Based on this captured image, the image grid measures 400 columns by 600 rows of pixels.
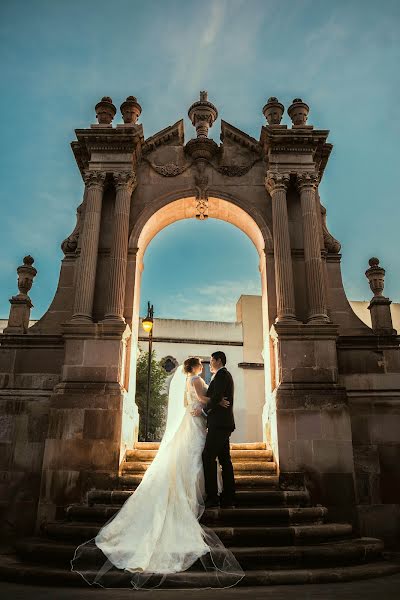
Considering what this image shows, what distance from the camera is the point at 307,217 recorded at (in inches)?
432

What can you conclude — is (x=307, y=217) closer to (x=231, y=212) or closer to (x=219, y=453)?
(x=231, y=212)

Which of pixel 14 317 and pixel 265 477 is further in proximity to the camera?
pixel 14 317

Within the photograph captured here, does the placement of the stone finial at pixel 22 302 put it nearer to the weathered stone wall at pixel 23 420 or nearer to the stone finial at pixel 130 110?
the weathered stone wall at pixel 23 420

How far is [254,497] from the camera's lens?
780 cm

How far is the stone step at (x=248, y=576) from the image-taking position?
17.0 ft

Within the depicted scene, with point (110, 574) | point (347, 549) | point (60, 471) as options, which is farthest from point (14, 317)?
point (347, 549)

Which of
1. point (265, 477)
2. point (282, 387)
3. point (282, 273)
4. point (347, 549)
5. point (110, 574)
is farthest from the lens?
point (282, 273)

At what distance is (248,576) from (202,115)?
10.6 m

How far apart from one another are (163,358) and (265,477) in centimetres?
2269

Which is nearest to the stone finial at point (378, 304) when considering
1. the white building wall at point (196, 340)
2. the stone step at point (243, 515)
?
the stone step at point (243, 515)

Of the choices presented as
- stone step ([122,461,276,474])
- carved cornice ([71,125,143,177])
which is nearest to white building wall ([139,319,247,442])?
carved cornice ([71,125,143,177])

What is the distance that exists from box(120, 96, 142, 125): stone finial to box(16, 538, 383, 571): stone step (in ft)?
31.0

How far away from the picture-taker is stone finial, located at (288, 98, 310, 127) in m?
11.9

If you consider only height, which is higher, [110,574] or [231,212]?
[231,212]
